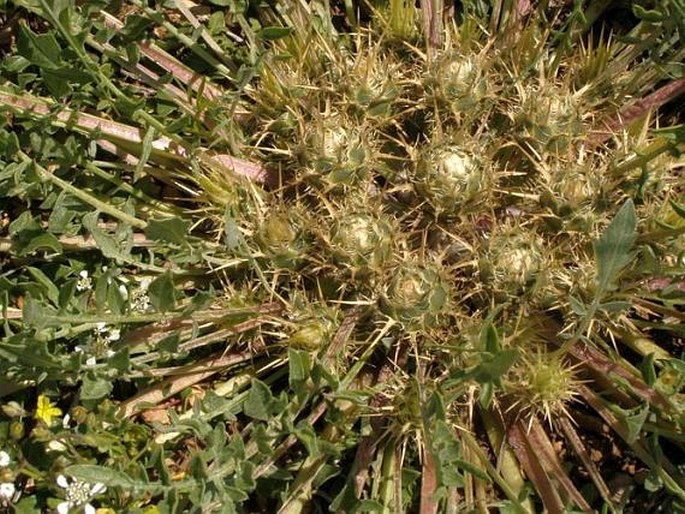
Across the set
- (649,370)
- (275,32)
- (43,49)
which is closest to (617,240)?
(649,370)

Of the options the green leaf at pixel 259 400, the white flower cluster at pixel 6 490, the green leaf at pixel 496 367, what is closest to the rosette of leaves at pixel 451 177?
the green leaf at pixel 496 367

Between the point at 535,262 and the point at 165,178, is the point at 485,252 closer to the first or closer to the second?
the point at 535,262

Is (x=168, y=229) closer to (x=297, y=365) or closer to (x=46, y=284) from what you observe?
(x=297, y=365)

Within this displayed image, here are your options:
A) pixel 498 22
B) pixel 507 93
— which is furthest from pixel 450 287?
pixel 498 22

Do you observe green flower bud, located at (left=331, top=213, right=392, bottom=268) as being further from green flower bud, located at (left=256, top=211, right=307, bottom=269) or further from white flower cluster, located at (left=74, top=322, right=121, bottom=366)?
white flower cluster, located at (left=74, top=322, right=121, bottom=366)

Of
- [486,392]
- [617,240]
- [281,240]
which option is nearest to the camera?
[617,240]

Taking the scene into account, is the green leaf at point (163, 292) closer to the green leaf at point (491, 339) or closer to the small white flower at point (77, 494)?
the small white flower at point (77, 494)
